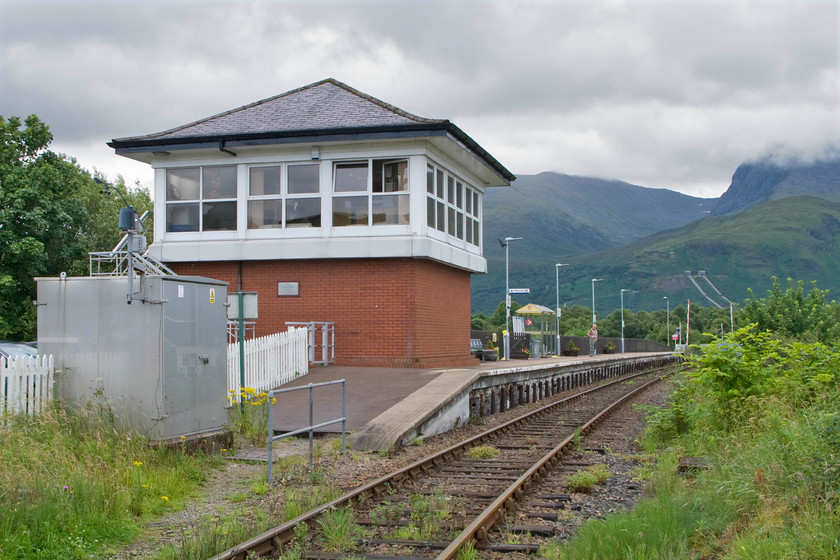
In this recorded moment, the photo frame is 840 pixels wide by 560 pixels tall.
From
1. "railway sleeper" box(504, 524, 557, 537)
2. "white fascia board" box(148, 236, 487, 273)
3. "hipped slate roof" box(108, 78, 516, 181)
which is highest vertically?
"hipped slate roof" box(108, 78, 516, 181)

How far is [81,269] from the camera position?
34344 millimetres

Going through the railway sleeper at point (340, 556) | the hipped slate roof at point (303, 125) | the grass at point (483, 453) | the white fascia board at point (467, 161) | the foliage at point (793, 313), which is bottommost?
the grass at point (483, 453)

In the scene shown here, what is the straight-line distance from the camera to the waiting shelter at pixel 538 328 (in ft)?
141

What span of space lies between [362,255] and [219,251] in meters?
4.07

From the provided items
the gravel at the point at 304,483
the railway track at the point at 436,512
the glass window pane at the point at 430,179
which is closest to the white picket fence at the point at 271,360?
the gravel at the point at 304,483

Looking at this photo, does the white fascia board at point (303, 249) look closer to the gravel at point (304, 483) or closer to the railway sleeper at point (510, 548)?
the gravel at point (304, 483)

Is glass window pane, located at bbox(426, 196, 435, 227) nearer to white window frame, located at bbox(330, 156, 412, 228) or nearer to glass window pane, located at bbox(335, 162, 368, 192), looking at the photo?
white window frame, located at bbox(330, 156, 412, 228)

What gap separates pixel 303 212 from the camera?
22.3 m

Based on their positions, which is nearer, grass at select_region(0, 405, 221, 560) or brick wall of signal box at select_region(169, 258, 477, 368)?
grass at select_region(0, 405, 221, 560)

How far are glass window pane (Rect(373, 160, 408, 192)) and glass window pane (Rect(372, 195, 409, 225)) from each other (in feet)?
0.87

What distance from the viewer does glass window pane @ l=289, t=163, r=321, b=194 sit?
2227 centimetres

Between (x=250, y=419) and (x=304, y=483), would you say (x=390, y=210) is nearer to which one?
(x=250, y=419)

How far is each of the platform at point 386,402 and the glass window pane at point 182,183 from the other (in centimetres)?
642

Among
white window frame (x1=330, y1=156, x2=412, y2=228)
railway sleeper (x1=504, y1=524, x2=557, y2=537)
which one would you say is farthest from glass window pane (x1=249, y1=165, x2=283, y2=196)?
railway sleeper (x1=504, y1=524, x2=557, y2=537)
